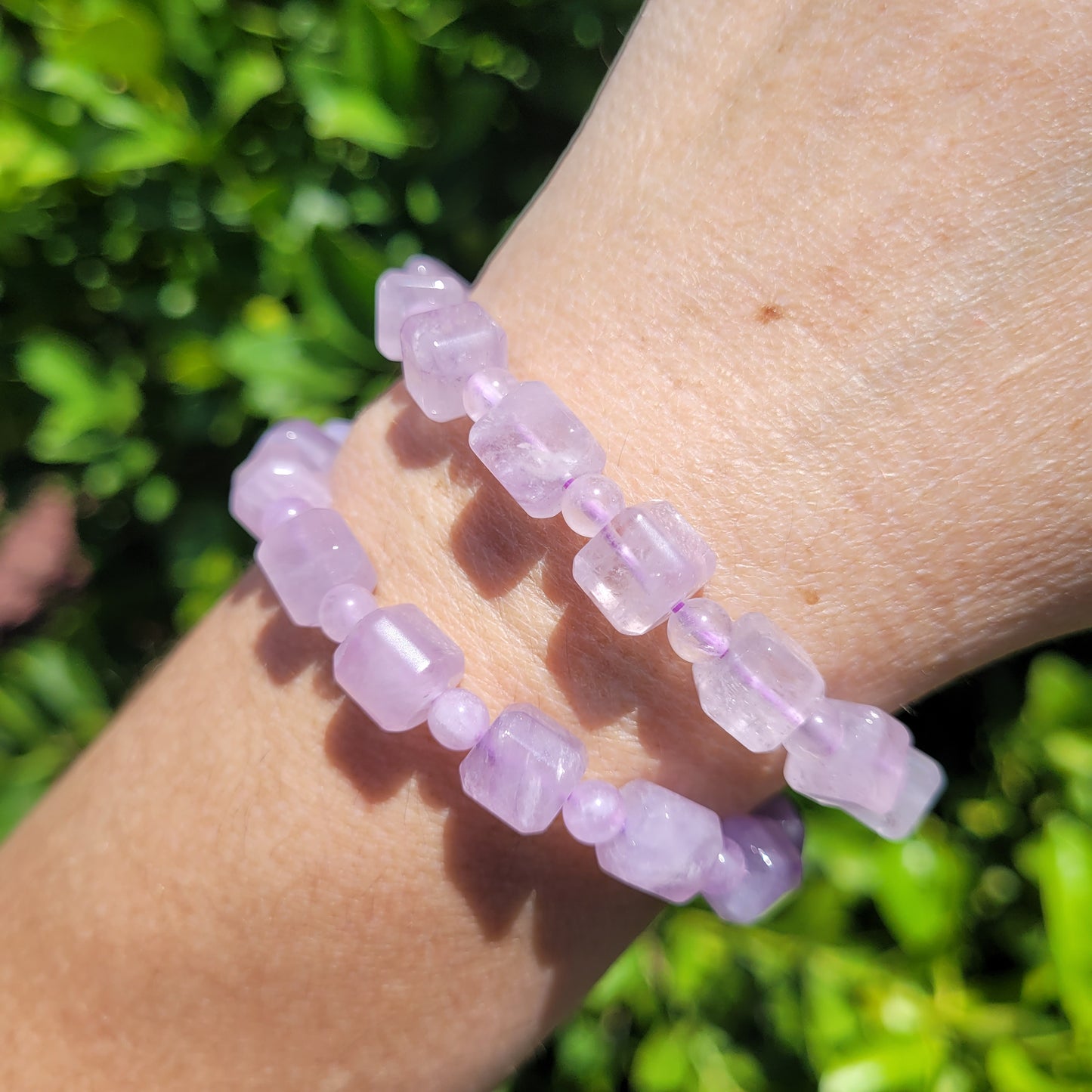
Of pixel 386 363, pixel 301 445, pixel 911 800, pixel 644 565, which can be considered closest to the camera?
pixel 644 565

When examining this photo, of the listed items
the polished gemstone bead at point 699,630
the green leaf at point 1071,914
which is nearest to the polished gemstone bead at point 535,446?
the polished gemstone bead at point 699,630

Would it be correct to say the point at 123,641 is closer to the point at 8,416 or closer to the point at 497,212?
the point at 8,416

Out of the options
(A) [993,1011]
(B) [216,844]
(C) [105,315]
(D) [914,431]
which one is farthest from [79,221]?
(A) [993,1011]

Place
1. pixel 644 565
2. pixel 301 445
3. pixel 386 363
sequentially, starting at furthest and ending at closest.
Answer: pixel 386 363 < pixel 301 445 < pixel 644 565

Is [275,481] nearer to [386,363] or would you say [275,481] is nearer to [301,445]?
[301,445]

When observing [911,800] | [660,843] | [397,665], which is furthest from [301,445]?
[911,800]

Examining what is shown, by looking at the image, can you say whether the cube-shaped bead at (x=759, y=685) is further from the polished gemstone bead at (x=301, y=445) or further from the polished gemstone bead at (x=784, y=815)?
the polished gemstone bead at (x=301, y=445)

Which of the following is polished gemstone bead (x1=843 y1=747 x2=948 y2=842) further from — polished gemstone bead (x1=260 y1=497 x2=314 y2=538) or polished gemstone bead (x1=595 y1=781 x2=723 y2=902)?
polished gemstone bead (x1=260 y1=497 x2=314 y2=538)
